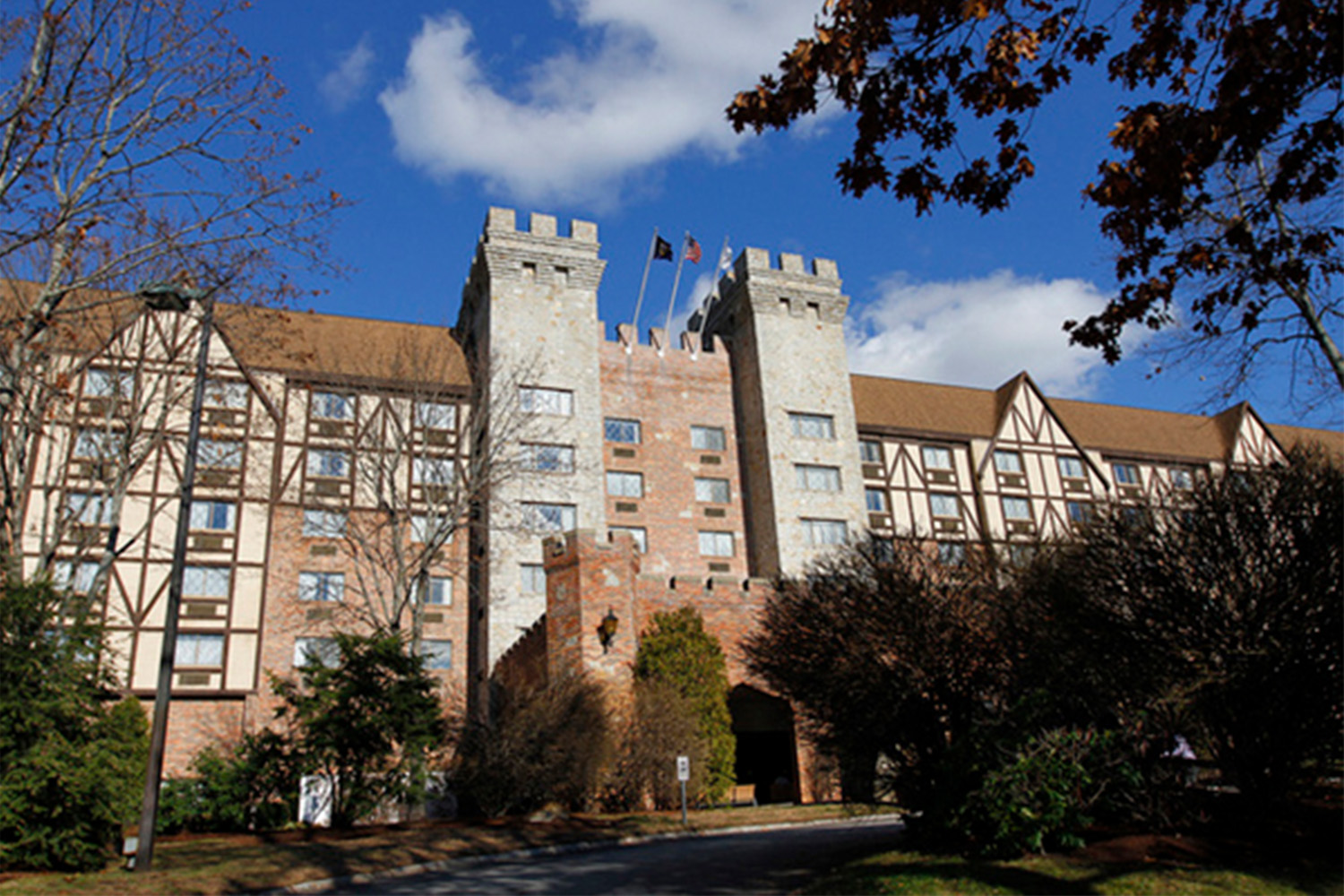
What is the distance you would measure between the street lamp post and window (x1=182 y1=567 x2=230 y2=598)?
60.9 ft

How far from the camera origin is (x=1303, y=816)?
1145 cm

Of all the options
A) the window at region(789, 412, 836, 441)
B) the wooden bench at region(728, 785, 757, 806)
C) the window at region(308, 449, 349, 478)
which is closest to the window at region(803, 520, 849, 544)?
the window at region(789, 412, 836, 441)

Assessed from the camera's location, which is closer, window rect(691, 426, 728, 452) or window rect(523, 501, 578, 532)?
window rect(523, 501, 578, 532)

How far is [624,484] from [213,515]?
13901mm

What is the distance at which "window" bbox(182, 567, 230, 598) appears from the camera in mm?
31047

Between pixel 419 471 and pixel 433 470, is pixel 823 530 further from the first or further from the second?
pixel 433 470

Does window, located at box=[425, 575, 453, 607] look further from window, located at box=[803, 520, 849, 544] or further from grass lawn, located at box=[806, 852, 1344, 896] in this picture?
grass lawn, located at box=[806, 852, 1344, 896]

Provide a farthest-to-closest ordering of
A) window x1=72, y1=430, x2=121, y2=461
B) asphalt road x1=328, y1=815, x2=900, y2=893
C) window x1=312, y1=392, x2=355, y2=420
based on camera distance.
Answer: window x1=312, y1=392, x2=355, y2=420, window x1=72, y1=430, x2=121, y2=461, asphalt road x1=328, y1=815, x2=900, y2=893

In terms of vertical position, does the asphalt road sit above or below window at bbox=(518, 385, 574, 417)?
below

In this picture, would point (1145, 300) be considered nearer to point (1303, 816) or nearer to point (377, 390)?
point (1303, 816)

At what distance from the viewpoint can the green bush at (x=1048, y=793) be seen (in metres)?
11.1

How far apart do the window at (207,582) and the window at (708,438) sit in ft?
56.4

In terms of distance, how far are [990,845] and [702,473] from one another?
27.3 metres

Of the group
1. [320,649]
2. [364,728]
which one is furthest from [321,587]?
[364,728]
